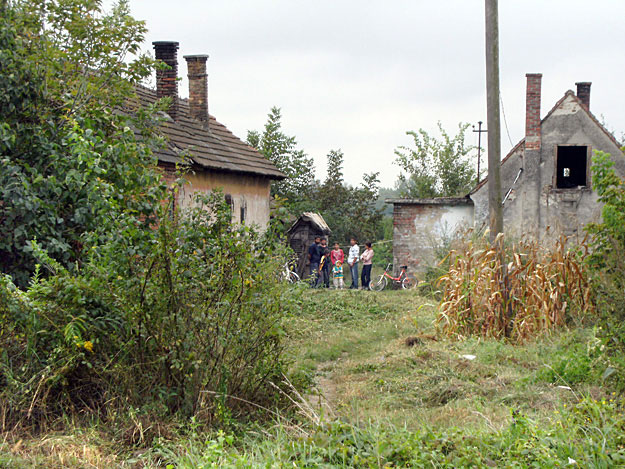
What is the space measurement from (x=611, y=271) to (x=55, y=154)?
6128mm

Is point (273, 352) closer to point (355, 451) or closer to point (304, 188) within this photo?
point (355, 451)

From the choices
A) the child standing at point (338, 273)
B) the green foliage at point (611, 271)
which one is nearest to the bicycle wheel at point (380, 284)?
the child standing at point (338, 273)

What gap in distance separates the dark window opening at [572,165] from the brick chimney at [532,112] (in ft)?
3.97

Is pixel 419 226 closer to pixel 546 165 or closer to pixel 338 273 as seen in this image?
pixel 338 273

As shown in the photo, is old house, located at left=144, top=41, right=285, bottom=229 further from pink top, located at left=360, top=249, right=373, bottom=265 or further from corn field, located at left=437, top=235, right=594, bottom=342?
corn field, located at left=437, top=235, right=594, bottom=342

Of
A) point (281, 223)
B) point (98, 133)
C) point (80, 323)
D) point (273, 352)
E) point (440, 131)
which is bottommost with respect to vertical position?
point (273, 352)

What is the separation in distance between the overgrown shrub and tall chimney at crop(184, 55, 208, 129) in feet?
54.5

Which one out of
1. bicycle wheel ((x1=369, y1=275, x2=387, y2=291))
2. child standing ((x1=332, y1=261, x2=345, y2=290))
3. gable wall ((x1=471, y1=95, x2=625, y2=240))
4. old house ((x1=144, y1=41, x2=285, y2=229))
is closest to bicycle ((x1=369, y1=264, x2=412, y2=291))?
bicycle wheel ((x1=369, y1=275, x2=387, y2=291))

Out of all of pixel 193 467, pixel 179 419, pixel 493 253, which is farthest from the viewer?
pixel 493 253

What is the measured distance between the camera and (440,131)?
41.9 m

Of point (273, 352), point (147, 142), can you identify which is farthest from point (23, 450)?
point (147, 142)

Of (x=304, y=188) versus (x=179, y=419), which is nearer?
(x=179, y=419)

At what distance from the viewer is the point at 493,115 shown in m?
11.0

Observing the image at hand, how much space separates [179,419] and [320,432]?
1379mm
